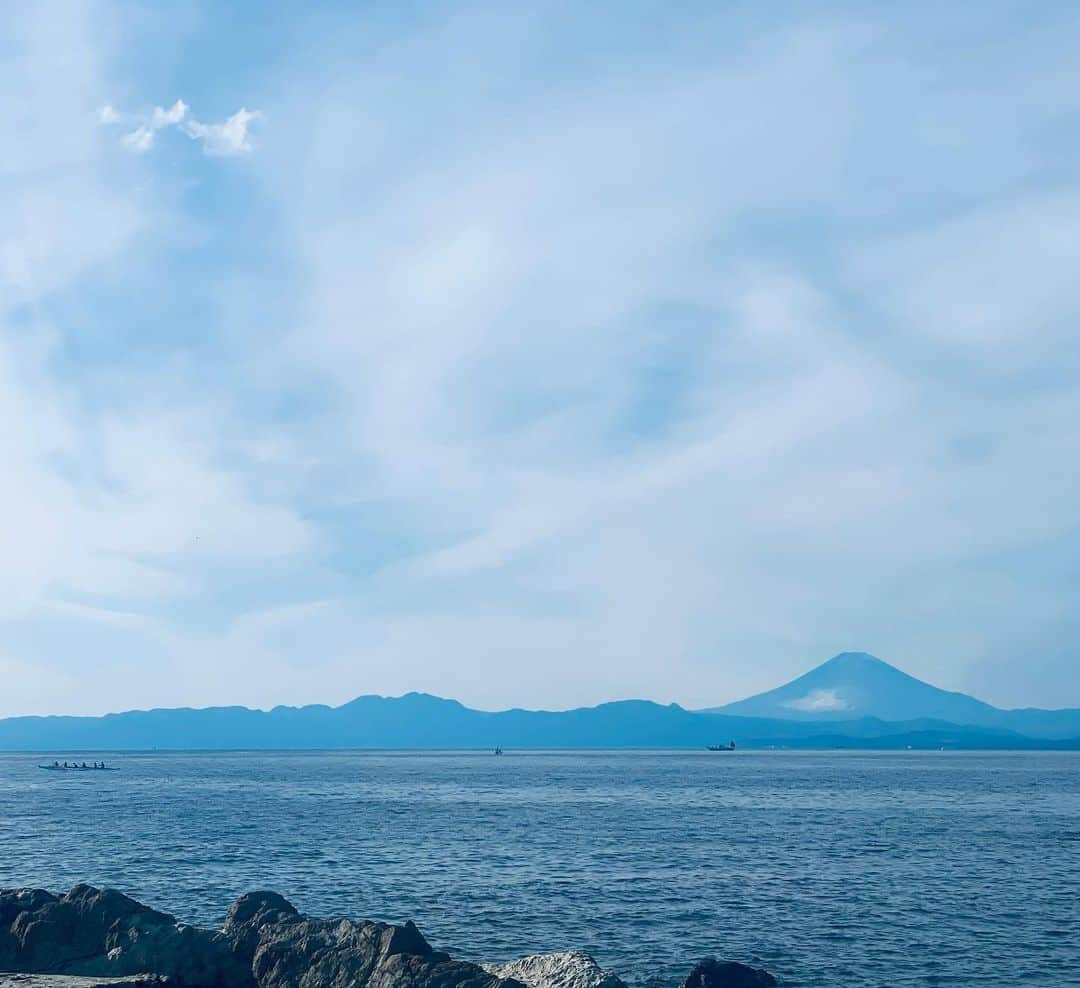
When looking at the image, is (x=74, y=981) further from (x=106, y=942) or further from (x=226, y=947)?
(x=226, y=947)

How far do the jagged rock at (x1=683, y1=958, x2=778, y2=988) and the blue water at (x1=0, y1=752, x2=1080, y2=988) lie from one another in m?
3.15

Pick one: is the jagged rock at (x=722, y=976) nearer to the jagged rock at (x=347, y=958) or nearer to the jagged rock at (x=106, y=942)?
the jagged rock at (x=347, y=958)

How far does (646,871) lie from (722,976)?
2292cm

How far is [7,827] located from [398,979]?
191 ft

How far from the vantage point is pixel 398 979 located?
25.2 meters

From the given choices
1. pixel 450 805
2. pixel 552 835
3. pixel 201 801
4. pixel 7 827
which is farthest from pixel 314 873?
pixel 201 801

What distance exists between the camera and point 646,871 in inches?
1957

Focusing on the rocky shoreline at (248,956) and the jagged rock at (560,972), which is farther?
the rocky shoreline at (248,956)

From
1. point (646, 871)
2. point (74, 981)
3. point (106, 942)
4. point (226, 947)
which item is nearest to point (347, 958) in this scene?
point (226, 947)

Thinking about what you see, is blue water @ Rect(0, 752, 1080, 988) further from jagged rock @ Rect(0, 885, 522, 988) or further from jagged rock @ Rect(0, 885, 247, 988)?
jagged rock @ Rect(0, 885, 247, 988)

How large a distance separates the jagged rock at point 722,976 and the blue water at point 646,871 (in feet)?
10.3

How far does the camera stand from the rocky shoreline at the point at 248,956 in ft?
84.6

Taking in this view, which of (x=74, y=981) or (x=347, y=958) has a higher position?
(x=347, y=958)

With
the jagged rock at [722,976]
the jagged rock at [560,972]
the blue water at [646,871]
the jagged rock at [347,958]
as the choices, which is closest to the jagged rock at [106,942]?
the jagged rock at [347,958]
